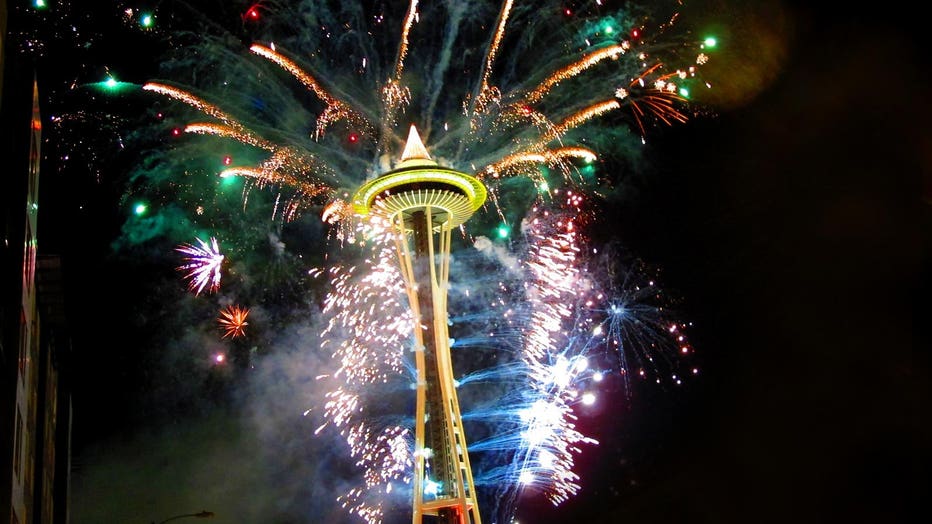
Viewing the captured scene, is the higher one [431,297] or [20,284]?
[431,297]

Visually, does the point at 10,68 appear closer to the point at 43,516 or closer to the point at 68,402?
the point at 43,516

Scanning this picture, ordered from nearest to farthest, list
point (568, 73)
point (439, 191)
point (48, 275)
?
point (568, 73) < point (48, 275) < point (439, 191)

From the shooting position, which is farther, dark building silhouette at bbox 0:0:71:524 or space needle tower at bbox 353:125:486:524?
space needle tower at bbox 353:125:486:524

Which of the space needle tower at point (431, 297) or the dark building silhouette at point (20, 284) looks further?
the space needle tower at point (431, 297)

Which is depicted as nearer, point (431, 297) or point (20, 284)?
point (20, 284)

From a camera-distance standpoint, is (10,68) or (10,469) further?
(10,68)

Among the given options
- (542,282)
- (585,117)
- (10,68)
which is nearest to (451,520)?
(542,282)

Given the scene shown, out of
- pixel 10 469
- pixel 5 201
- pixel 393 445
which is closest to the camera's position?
pixel 10 469

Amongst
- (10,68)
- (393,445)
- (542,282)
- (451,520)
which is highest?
(10,68)
